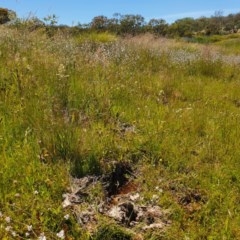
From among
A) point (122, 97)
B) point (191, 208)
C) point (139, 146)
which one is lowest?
point (191, 208)

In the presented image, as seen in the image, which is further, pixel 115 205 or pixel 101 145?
pixel 101 145

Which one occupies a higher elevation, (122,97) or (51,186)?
Result: (122,97)

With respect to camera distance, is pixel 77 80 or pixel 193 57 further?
pixel 193 57

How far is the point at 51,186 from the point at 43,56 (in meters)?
3.22

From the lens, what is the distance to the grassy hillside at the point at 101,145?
9.91ft

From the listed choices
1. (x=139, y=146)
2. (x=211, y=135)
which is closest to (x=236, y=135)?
(x=211, y=135)

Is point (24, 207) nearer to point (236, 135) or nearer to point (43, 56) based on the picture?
point (236, 135)

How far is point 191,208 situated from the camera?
11.0 feet

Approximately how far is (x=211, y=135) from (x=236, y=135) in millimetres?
324

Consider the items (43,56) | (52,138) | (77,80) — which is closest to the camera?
(52,138)

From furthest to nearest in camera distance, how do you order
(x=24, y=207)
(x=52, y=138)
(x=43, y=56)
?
1. (x=43, y=56)
2. (x=52, y=138)
3. (x=24, y=207)

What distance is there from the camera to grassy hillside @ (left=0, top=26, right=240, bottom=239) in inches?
119

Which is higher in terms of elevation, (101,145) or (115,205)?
(101,145)

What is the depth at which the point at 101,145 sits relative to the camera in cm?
385
